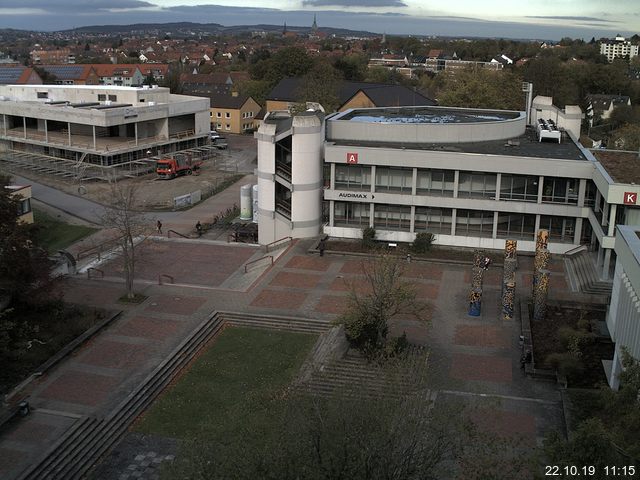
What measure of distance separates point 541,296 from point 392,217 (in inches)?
552

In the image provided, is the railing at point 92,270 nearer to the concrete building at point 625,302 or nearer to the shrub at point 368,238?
the shrub at point 368,238

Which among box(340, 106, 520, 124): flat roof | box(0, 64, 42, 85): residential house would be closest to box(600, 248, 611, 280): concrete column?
box(340, 106, 520, 124): flat roof

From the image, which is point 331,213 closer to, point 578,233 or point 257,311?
point 257,311

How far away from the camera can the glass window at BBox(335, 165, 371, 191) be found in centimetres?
4500

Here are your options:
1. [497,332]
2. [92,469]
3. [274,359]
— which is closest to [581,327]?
[497,332]

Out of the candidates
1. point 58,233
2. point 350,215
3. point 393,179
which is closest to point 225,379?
point 350,215

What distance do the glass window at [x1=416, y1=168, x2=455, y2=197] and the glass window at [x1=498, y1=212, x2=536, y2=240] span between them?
139 inches

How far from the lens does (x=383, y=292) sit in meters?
28.8

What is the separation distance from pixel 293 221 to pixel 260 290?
29.7 ft

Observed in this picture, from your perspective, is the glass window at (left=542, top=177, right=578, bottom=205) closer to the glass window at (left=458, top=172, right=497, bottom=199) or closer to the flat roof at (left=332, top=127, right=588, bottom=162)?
the flat roof at (left=332, top=127, right=588, bottom=162)

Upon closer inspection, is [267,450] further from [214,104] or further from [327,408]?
[214,104]

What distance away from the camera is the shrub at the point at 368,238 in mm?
43844

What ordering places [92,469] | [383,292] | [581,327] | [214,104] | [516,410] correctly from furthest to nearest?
[214,104] < [581,327] < [383,292] < [516,410] < [92,469]

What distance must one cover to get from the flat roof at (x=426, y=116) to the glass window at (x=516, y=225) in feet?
31.2
